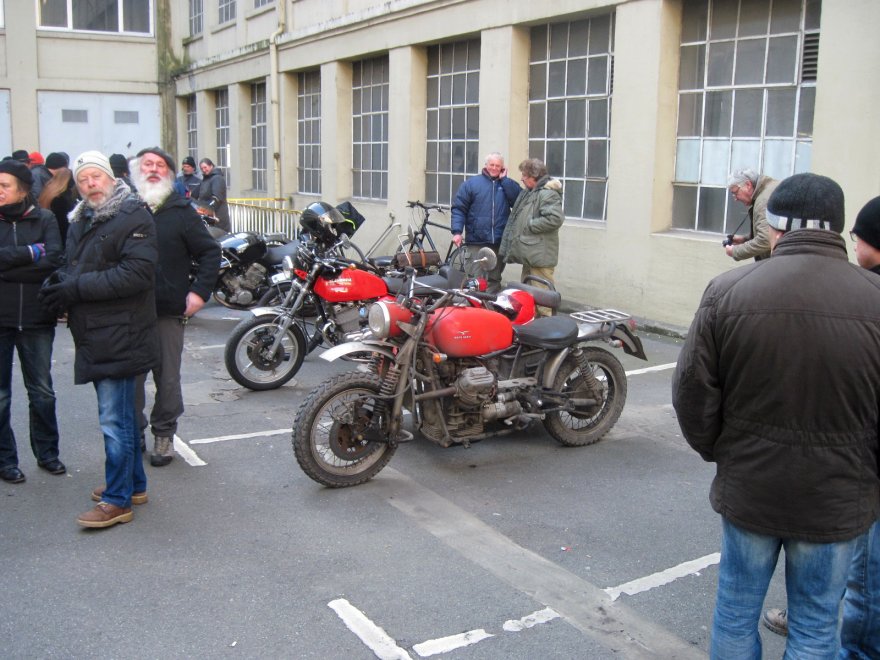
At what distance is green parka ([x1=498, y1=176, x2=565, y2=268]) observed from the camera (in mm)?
9133

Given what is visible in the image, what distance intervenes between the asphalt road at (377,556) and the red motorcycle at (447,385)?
0.75 ft

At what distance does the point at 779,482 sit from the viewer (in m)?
2.62

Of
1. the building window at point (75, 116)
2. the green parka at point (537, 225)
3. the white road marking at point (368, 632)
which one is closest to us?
the white road marking at point (368, 632)

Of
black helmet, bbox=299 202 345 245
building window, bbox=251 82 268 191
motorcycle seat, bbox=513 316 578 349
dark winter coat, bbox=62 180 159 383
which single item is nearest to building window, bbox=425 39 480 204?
black helmet, bbox=299 202 345 245

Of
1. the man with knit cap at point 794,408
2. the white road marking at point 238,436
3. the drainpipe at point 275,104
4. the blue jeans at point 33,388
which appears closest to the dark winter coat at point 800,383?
the man with knit cap at point 794,408

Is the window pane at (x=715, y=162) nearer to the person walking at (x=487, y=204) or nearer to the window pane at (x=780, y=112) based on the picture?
the window pane at (x=780, y=112)

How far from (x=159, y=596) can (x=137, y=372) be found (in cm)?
121

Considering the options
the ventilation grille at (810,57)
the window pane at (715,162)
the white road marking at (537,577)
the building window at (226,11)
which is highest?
the building window at (226,11)

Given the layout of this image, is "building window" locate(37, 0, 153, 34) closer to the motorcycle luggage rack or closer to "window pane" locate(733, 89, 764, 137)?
"window pane" locate(733, 89, 764, 137)

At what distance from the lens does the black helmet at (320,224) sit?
8.72 m

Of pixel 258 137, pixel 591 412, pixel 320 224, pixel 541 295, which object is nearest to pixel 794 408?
pixel 591 412

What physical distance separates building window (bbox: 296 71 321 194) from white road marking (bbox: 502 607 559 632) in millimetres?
14978

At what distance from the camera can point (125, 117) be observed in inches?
979

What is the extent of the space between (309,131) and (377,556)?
1489cm
